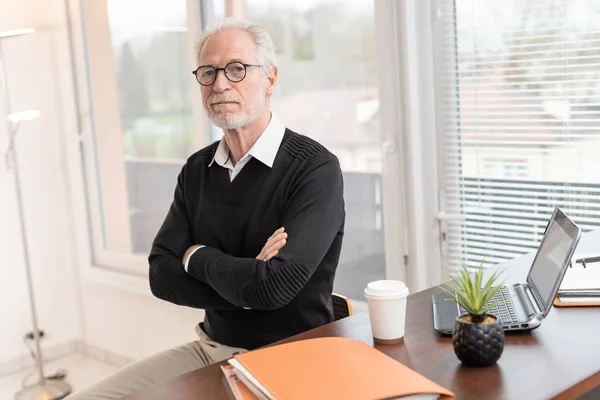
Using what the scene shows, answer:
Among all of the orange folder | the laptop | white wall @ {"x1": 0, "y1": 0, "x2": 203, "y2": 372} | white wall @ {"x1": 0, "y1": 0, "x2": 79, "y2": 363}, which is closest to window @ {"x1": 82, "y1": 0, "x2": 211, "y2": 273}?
white wall @ {"x1": 0, "y1": 0, "x2": 203, "y2": 372}

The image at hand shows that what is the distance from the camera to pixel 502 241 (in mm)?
2602

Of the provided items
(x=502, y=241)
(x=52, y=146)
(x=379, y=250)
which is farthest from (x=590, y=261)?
(x=52, y=146)

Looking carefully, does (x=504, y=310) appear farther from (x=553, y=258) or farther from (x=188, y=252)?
(x=188, y=252)

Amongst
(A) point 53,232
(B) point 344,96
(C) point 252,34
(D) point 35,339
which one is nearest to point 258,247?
(C) point 252,34

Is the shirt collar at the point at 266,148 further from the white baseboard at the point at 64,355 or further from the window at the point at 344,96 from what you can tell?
the white baseboard at the point at 64,355

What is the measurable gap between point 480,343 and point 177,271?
1022 millimetres

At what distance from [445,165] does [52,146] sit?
2.52m

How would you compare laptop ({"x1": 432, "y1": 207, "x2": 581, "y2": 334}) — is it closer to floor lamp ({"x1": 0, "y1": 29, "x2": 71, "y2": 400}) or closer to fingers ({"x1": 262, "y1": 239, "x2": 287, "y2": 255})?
fingers ({"x1": 262, "y1": 239, "x2": 287, "y2": 255})

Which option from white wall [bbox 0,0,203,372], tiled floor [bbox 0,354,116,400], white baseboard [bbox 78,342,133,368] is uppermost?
white wall [bbox 0,0,203,372]

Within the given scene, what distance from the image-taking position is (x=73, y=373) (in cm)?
408

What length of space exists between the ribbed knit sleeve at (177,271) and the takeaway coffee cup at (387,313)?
60 cm

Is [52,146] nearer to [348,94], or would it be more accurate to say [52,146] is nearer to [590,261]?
[348,94]

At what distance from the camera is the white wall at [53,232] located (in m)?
4.01

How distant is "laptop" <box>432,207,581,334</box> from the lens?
150cm
